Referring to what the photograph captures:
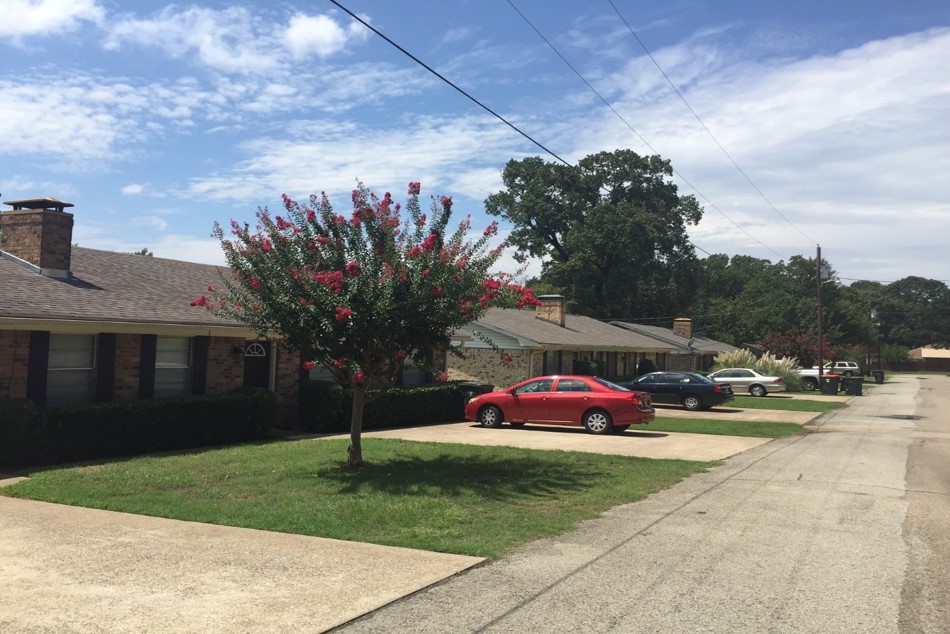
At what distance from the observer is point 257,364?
699 inches

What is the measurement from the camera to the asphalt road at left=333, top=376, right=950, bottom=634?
5188mm

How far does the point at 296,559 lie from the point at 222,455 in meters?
6.80

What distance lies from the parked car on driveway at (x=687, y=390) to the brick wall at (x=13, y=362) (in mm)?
20404

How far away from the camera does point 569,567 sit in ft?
21.1

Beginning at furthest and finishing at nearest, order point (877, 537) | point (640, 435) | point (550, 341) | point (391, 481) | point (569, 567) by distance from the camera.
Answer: point (550, 341) < point (640, 435) < point (391, 481) < point (877, 537) < point (569, 567)

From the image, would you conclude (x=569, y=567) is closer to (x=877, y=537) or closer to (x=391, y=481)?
(x=877, y=537)

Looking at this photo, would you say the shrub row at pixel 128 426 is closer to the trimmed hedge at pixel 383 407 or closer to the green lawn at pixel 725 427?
the trimmed hedge at pixel 383 407

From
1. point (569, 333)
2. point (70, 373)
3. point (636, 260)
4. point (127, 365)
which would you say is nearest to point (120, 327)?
point (127, 365)

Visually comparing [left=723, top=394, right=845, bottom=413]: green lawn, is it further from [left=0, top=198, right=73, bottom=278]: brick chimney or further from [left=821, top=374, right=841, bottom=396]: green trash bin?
[left=0, top=198, right=73, bottom=278]: brick chimney

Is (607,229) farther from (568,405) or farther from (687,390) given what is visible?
(568,405)

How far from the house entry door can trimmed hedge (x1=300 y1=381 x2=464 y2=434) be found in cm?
95

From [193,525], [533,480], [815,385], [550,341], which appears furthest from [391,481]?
[815,385]

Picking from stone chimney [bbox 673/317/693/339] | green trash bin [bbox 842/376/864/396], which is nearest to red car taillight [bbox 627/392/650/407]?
green trash bin [bbox 842/376/864/396]

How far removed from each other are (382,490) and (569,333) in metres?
25.6
